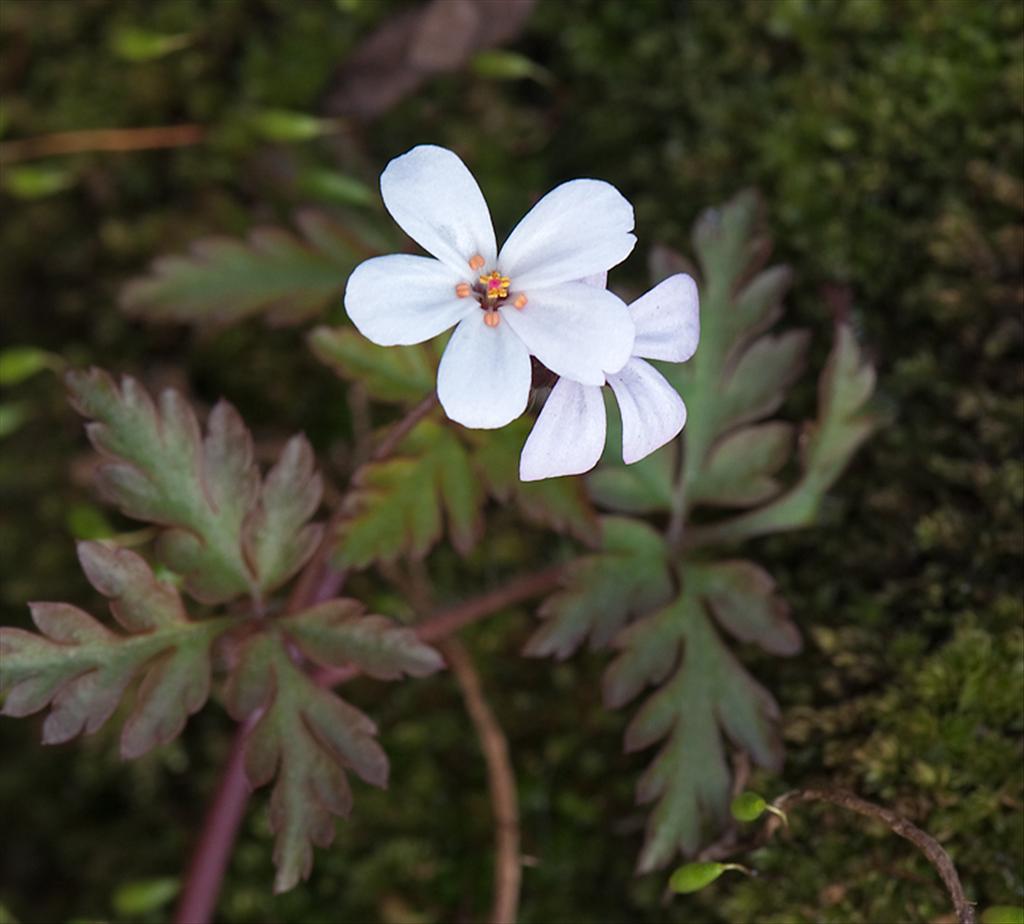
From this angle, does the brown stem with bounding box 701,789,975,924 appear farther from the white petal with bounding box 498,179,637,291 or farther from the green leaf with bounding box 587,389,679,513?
the white petal with bounding box 498,179,637,291

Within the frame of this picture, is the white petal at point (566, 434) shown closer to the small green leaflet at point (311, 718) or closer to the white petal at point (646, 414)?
the white petal at point (646, 414)

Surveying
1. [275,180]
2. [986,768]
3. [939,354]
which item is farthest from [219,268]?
[986,768]

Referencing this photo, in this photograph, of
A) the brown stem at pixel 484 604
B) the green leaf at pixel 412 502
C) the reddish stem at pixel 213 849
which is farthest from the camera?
the brown stem at pixel 484 604

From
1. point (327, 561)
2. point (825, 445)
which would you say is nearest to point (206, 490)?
point (327, 561)

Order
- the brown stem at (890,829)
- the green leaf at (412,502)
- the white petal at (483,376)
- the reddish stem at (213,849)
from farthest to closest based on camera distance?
1. the reddish stem at (213,849)
2. the green leaf at (412,502)
3. the brown stem at (890,829)
4. the white petal at (483,376)

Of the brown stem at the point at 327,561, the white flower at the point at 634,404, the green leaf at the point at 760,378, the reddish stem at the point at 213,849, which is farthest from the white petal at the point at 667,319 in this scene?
the reddish stem at the point at 213,849

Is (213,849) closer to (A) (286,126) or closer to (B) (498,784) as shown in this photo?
(B) (498,784)
